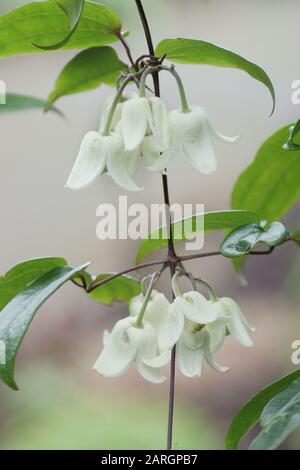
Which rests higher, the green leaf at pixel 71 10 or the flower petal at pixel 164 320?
the green leaf at pixel 71 10

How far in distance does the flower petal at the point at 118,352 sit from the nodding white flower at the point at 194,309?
0.05 m

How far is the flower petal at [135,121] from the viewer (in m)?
0.55

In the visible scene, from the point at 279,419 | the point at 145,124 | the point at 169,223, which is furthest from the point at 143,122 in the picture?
the point at 279,419

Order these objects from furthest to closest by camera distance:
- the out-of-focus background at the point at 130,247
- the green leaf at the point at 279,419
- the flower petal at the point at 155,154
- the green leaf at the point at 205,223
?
the out-of-focus background at the point at 130,247 → the green leaf at the point at 205,223 → the flower petal at the point at 155,154 → the green leaf at the point at 279,419

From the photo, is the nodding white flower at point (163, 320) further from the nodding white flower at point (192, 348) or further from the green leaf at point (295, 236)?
the green leaf at point (295, 236)

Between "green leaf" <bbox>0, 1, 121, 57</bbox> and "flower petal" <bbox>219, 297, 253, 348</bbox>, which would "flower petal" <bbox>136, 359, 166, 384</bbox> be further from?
"green leaf" <bbox>0, 1, 121, 57</bbox>

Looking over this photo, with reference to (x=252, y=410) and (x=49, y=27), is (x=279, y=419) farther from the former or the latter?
(x=49, y=27)

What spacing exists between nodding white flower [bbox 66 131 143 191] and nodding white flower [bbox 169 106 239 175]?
37 millimetres

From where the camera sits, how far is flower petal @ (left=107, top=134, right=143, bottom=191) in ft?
1.85

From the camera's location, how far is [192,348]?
0.58 m

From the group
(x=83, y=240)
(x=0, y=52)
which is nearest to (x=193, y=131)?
(x=0, y=52)

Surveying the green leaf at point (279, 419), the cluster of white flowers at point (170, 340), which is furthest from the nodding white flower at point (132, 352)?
the green leaf at point (279, 419)

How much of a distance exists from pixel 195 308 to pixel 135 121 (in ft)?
0.49
